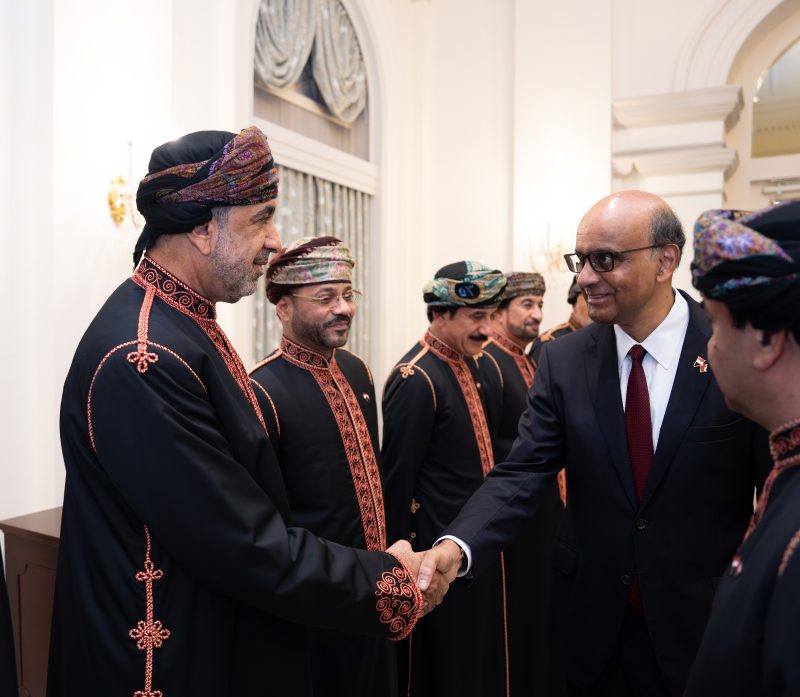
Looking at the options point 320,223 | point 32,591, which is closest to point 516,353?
point 320,223

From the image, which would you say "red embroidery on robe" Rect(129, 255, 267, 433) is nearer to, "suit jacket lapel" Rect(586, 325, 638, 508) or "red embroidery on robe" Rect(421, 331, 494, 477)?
"suit jacket lapel" Rect(586, 325, 638, 508)

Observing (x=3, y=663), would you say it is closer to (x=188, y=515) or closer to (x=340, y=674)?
(x=188, y=515)

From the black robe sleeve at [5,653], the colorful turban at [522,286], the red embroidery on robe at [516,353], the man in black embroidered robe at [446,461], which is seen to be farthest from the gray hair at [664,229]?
the colorful turban at [522,286]

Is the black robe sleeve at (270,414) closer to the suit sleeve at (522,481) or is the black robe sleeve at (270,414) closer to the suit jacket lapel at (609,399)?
the suit sleeve at (522,481)

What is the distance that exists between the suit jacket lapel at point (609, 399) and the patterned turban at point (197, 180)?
3.10 ft

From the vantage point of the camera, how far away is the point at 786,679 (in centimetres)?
90

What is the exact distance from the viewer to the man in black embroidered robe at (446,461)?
3.01 m

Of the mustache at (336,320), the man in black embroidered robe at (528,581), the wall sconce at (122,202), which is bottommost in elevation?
the man in black embroidered robe at (528,581)

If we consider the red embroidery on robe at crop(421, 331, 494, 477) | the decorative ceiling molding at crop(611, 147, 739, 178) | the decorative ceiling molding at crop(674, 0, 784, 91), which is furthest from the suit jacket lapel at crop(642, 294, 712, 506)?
the decorative ceiling molding at crop(674, 0, 784, 91)

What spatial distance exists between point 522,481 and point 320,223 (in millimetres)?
3739

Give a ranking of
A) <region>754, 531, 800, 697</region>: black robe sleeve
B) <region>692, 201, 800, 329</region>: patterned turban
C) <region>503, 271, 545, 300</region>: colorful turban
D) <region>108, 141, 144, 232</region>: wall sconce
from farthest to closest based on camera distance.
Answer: <region>503, 271, 545, 300</region>: colorful turban
<region>108, 141, 144, 232</region>: wall sconce
<region>692, 201, 800, 329</region>: patterned turban
<region>754, 531, 800, 697</region>: black robe sleeve

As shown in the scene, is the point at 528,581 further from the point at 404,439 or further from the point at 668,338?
the point at 668,338

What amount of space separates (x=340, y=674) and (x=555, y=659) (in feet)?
2.42

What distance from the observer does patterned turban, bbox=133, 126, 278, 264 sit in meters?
1.54
